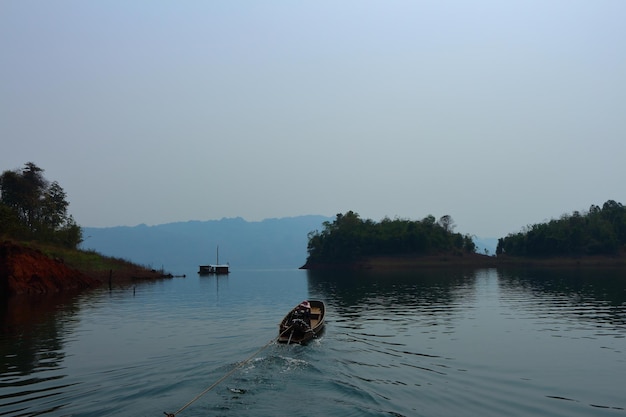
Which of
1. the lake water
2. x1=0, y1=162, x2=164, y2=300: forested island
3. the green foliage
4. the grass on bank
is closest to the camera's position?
the lake water

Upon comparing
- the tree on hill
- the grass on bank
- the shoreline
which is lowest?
the shoreline

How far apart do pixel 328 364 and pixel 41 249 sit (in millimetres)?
81354

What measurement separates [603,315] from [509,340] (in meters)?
18.2

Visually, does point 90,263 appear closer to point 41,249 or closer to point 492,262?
point 41,249

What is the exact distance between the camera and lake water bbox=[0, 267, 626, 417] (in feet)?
60.5

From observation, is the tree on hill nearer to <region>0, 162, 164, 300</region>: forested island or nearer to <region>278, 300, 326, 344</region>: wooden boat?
<region>0, 162, 164, 300</region>: forested island

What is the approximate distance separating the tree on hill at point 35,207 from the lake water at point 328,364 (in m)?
68.6

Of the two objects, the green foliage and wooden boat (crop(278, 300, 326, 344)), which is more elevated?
the green foliage

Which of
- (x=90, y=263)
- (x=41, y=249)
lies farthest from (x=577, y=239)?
(x=41, y=249)

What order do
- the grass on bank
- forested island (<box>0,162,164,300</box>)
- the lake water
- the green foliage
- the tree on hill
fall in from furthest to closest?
1. the green foliage
2. the tree on hill
3. the grass on bank
4. forested island (<box>0,162,164,300</box>)
5. the lake water

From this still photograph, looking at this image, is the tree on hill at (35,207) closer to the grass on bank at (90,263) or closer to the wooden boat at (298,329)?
the grass on bank at (90,263)

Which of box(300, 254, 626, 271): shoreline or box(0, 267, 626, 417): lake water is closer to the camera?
box(0, 267, 626, 417): lake water

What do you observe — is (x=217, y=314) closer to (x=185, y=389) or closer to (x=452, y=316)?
(x=452, y=316)

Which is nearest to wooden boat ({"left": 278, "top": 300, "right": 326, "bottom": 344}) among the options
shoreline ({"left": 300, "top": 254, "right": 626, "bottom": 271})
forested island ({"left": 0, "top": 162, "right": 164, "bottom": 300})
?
forested island ({"left": 0, "top": 162, "right": 164, "bottom": 300})
